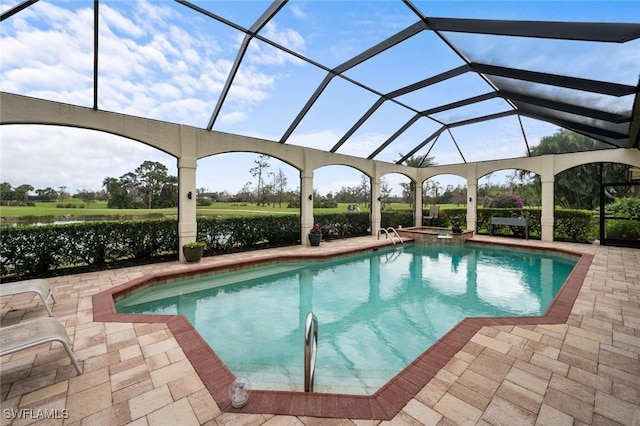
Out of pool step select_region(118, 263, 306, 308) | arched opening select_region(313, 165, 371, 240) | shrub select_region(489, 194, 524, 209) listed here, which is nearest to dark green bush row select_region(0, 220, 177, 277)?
pool step select_region(118, 263, 306, 308)

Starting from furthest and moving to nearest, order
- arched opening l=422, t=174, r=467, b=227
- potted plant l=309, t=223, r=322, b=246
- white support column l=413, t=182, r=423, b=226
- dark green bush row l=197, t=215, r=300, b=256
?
white support column l=413, t=182, r=423, b=226
arched opening l=422, t=174, r=467, b=227
potted plant l=309, t=223, r=322, b=246
dark green bush row l=197, t=215, r=300, b=256

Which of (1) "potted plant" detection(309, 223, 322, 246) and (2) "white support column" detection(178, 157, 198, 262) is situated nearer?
(2) "white support column" detection(178, 157, 198, 262)

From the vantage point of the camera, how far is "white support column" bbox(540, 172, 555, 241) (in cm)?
1143

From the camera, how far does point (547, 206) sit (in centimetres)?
1147

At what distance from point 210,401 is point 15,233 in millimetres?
6795

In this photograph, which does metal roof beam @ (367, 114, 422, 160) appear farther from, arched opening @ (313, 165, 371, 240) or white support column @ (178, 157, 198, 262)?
white support column @ (178, 157, 198, 262)

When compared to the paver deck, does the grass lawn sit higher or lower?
higher

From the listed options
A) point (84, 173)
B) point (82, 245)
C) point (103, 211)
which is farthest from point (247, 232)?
point (84, 173)

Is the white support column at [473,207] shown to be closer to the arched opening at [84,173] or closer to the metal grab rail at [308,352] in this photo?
the arched opening at [84,173]

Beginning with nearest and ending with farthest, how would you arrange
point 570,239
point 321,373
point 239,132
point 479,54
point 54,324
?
1. point 54,324
2. point 321,373
3. point 479,54
4. point 239,132
5. point 570,239

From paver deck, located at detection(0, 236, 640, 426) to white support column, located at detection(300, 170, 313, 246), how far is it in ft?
23.6

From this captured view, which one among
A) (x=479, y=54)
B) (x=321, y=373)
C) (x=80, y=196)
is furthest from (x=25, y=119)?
(x=479, y=54)

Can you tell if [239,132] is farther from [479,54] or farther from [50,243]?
[479,54]

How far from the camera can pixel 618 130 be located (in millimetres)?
7570
